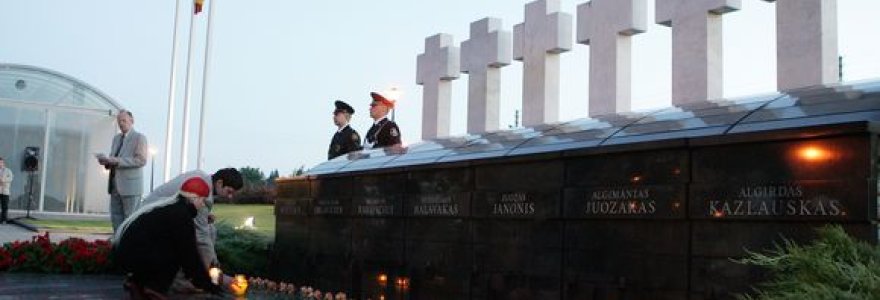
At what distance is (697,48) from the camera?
1719 cm

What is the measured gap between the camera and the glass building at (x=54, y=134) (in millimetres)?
30094

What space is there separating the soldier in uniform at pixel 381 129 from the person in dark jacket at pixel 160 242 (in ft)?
16.9

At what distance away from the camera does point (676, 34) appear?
57.7 ft

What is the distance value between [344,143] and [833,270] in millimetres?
A: 10150

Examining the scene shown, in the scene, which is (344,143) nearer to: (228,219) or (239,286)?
(239,286)

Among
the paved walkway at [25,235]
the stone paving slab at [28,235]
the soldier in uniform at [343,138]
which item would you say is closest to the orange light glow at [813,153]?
the soldier in uniform at [343,138]

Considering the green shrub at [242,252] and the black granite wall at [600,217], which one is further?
the green shrub at [242,252]

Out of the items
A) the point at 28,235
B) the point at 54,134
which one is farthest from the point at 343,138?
the point at 54,134

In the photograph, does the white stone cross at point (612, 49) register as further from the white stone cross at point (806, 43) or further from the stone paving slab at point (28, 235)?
the stone paving slab at point (28, 235)

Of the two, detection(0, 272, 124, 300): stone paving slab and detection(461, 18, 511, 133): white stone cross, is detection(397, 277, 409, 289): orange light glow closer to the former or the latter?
detection(0, 272, 124, 300): stone paving slab

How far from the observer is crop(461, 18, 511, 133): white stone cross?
75.5 ft

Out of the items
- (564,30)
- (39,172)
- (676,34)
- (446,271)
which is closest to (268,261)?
(446,271)

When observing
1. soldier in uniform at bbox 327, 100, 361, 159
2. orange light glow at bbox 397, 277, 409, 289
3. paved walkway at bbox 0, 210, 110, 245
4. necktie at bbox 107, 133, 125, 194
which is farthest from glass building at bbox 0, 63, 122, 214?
orange light glow at bbox 397, 277, 409, 289

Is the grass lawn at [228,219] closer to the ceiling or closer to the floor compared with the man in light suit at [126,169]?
closer to the floor
